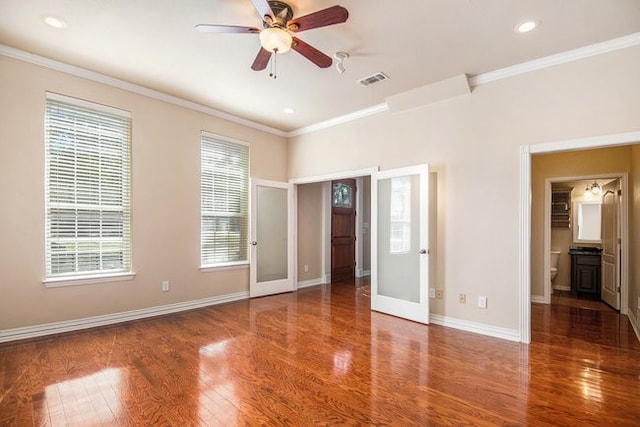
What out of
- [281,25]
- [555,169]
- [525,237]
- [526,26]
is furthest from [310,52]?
[555,169]

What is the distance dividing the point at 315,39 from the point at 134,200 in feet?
9.77

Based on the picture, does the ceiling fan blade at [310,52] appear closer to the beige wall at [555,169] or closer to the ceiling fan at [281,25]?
the ceiling fan at [281,25]

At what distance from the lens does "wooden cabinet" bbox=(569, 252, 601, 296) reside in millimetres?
5348

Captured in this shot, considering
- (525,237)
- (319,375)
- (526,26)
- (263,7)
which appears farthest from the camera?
(525,237)

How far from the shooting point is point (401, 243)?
164 inches

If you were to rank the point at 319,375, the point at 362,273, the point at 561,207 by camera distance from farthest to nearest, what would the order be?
the point at 362,273 → the point at 561,207 → the point at 319,375

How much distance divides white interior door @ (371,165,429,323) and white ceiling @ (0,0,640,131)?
3.94ft

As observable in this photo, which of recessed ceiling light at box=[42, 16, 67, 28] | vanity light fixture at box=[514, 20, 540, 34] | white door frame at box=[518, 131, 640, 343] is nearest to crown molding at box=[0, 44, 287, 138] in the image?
recessed ceiling light at box=[42, 16, 67, 28]

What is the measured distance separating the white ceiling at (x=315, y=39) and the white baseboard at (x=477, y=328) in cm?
289

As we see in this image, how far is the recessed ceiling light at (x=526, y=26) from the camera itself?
2617 millimetres

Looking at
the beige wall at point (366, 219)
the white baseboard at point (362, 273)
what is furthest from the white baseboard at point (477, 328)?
the beige wall at point (366, 219)

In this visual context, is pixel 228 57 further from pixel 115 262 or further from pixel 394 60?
pixel 115 262

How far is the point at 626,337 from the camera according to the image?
11.1 ft

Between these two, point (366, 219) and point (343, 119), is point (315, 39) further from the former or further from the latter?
point (366, 219)
